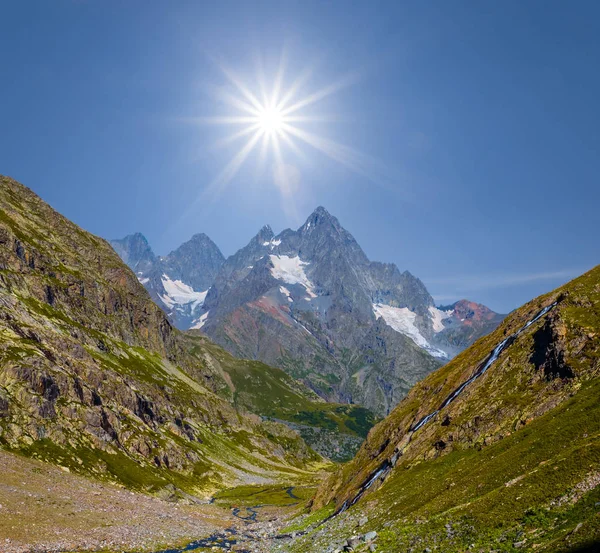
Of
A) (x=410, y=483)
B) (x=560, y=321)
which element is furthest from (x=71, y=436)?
(x=560, y=321)

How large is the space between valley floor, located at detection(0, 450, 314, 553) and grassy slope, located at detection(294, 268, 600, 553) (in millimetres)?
20414

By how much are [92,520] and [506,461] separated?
56.2 meters

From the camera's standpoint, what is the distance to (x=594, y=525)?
21.0 meters

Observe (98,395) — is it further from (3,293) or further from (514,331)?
(514,331)

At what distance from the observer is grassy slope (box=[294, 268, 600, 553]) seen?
2695 centimetres

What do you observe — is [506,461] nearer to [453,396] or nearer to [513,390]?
[513,390]

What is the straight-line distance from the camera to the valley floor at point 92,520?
49156 mm

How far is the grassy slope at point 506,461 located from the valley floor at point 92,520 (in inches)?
804

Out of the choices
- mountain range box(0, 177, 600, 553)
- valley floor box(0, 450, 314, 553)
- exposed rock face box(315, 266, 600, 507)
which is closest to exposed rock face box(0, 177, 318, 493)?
mountain range box(0, 177, 600, 553)

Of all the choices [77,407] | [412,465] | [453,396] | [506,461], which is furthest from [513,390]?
[77,407]

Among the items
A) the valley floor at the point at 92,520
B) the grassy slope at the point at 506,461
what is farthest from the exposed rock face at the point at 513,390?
the valley floor at the point at 92,520

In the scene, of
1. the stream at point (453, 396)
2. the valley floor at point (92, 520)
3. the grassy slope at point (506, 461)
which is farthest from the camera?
the stream at point (453, 396)

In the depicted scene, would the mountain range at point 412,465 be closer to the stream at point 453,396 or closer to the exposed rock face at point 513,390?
the exposed rock face at point 513,390

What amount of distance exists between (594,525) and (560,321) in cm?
4304
